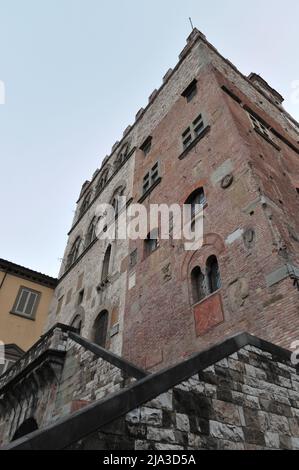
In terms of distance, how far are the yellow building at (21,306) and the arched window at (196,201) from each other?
1129 cm

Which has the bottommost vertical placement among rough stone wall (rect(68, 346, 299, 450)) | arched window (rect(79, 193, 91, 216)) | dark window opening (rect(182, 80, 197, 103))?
rough stone wall (rect(68, 346, 299, 450))

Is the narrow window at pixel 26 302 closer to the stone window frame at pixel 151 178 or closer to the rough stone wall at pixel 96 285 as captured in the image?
the rough stone wall at pixel 96 285

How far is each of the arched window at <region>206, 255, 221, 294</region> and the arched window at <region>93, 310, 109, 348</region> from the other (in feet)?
16.8

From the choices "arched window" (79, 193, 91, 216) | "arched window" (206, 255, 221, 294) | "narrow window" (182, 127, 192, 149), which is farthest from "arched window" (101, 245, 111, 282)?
"arched window" (79, 193, 91, 216)

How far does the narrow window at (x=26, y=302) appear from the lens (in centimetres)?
1696

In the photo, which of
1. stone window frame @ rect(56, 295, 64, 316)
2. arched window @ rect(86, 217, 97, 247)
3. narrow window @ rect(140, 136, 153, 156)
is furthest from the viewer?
arched window @ rect(86, 217, 97, 247)

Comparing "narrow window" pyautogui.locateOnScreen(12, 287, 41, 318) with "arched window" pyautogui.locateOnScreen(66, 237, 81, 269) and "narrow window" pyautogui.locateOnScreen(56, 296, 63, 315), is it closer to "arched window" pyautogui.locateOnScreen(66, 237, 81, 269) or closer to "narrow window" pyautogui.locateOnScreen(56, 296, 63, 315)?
"narrow window" pyautogui.locateOnScreen(56, 296, 63, 315)

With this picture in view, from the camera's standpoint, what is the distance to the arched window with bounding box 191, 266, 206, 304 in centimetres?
778

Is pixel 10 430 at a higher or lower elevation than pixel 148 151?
lower

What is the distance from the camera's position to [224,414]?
133 inches

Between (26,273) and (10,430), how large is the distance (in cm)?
1138

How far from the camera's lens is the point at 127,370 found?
543 centimetres
